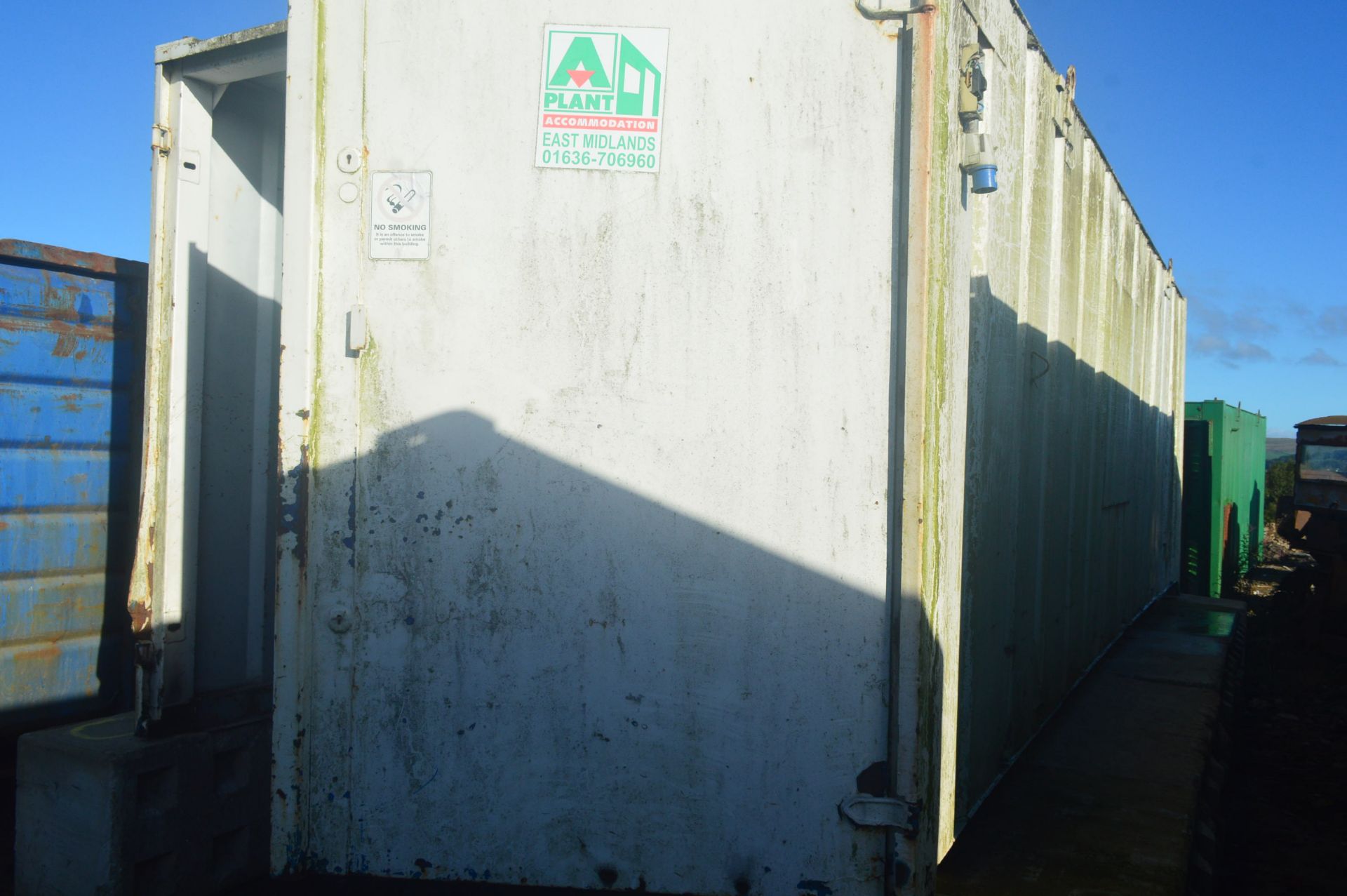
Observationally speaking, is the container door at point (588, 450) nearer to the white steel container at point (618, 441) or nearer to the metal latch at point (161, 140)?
the white steel container at point (618, 441)

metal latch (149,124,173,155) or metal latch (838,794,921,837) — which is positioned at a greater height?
metal latch (149,124,173,155)

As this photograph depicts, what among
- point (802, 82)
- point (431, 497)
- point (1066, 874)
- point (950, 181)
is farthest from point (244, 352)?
point (1066, 874)

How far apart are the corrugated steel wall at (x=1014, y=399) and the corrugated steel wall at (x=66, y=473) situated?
3.44 m

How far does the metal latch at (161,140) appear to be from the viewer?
3.18m

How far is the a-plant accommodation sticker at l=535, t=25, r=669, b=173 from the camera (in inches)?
93.4

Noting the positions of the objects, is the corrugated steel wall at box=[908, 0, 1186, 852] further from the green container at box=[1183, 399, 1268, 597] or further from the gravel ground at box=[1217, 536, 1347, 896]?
the green container at box=[1183, 399, 1268, 597]

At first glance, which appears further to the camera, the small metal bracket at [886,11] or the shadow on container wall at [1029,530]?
the shadow on container wall at [1029,530]

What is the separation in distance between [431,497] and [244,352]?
56.7 inches

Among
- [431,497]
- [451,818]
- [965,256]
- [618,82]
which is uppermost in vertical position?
[618,82]

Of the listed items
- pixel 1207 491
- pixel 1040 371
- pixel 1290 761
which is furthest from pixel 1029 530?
pixel 1207 491

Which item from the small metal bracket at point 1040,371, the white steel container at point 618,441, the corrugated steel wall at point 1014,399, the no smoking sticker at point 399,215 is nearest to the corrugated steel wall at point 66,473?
the white steel container at point 618,441

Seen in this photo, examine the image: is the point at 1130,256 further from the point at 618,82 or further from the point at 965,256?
the point at 618,82

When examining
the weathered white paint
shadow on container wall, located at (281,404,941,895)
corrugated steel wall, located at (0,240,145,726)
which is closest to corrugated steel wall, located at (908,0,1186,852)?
shadow on container wall, located at (281,404,941,895)

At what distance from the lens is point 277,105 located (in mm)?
3557
